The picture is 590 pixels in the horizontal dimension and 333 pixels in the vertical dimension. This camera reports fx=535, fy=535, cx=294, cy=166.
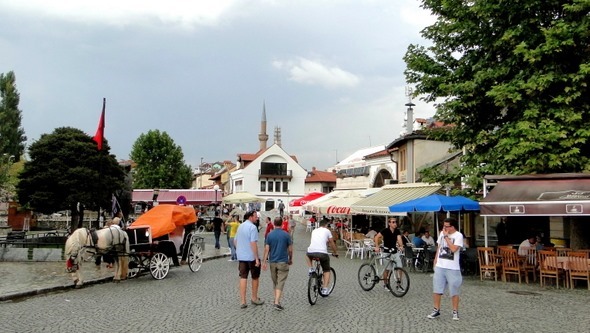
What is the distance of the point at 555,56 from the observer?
14992 millimetres

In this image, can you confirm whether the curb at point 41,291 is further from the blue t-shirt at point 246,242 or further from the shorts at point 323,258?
the shorts at point 323,258

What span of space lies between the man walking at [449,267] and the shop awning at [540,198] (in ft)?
17.1

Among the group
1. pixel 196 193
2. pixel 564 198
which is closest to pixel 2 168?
pixel 196 193

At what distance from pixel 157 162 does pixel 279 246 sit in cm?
6789

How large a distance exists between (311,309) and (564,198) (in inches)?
290

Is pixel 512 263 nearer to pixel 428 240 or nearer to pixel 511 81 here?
pixel 428 240

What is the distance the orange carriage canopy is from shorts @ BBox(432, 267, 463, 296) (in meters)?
8.78

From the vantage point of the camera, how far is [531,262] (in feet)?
→ 48.7

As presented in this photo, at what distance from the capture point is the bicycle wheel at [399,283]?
38.5 feet

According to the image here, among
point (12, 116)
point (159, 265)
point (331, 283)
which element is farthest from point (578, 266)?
point (12, 116)

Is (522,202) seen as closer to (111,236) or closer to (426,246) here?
(426,246)

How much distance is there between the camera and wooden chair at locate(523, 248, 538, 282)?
48.0 ft

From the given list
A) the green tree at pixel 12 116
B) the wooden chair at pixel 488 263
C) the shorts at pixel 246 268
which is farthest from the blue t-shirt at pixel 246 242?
the green tree at pixel 12 116

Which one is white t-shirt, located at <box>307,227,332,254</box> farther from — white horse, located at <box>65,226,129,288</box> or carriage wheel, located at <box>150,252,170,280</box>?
white horse, located at <box>65,226,129,288</box>
